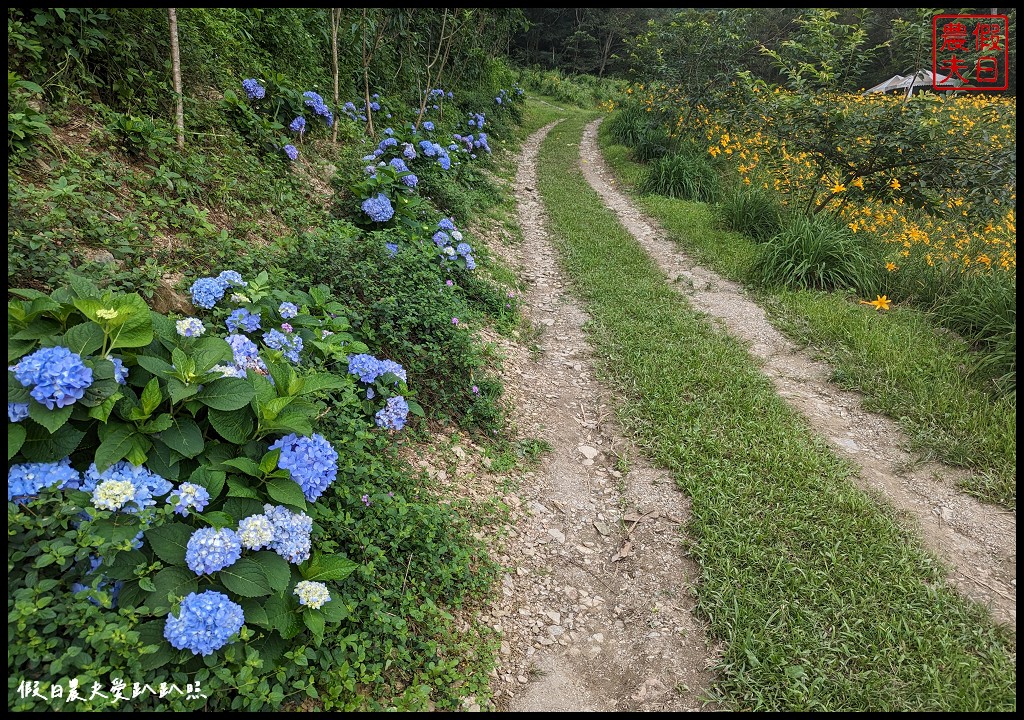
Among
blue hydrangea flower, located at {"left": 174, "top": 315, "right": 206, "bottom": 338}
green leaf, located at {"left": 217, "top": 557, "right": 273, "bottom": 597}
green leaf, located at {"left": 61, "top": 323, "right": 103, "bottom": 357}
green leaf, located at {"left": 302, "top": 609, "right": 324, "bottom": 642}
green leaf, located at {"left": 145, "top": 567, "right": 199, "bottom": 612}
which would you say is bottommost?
green leaf, located at {"left": 302, "top": 609, "right": 324, "bottom": 642}

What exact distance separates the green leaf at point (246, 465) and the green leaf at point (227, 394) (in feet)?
0.65

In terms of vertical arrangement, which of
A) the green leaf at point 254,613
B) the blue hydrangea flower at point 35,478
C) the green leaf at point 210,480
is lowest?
the green leaf at point 254,613

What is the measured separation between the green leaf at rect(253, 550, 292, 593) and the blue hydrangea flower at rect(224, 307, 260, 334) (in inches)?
49.7

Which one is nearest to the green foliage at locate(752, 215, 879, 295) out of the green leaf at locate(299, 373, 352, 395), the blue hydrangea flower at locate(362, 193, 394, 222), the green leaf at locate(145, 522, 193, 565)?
the blue hydrangea flower at locate(362, 193, 394, 222)

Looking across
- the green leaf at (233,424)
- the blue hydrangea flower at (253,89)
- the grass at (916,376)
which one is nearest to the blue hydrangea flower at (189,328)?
the green leaf at (233,424)

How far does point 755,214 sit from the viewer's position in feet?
24.8

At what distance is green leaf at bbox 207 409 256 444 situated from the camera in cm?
203

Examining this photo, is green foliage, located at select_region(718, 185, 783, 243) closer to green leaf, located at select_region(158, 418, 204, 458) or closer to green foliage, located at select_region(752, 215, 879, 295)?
green foliage, located at select_region(752, 215, 879, 295)

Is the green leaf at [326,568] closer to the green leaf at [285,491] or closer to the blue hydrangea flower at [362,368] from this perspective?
the green leaf at [285,491]

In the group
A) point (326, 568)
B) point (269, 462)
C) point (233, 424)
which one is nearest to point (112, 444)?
point (233, 424)

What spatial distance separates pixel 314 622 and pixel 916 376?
4530 mm

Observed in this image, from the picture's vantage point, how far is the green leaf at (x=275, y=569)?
179 cm

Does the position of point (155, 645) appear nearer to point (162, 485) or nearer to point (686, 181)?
point (162, 485)

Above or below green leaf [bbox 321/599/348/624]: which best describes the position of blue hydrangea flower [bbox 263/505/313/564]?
above
